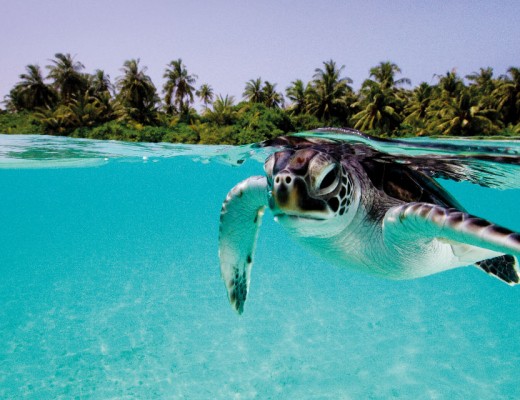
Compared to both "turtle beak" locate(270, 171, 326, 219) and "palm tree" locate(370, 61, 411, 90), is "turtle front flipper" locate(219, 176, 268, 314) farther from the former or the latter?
"palm tree" locate(370, 61, 411, 90)

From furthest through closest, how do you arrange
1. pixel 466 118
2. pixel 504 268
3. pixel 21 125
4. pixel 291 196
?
pixel 21 125
pixel 466 118
pixel 504 268
pixel 291 196

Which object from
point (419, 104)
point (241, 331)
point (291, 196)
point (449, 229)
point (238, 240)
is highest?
Result: point (419, 104)

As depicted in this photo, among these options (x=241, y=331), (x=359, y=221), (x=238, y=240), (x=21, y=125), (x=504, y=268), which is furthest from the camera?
(x=21, y=125)

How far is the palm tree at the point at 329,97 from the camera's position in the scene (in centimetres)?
4028

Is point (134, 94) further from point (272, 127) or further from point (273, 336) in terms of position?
point (273, 336)

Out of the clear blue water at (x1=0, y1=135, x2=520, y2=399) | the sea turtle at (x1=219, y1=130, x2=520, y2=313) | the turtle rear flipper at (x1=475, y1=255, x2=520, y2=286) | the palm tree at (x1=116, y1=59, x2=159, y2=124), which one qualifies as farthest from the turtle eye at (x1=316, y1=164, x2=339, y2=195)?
the palm tree at (x1=116, y1=59, x2=159, y2=124)

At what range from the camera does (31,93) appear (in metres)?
43.2

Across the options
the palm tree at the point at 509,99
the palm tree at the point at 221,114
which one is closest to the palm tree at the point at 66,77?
the palm tree at the point at 221,114

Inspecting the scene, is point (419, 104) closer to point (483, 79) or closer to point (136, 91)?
point (483, 79)

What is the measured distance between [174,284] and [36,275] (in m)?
5.20

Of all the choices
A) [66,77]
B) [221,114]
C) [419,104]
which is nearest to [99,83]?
[66,77]

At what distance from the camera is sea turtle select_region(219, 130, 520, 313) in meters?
2.42

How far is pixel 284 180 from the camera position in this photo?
7.84 ft

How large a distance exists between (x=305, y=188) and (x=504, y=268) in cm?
302
